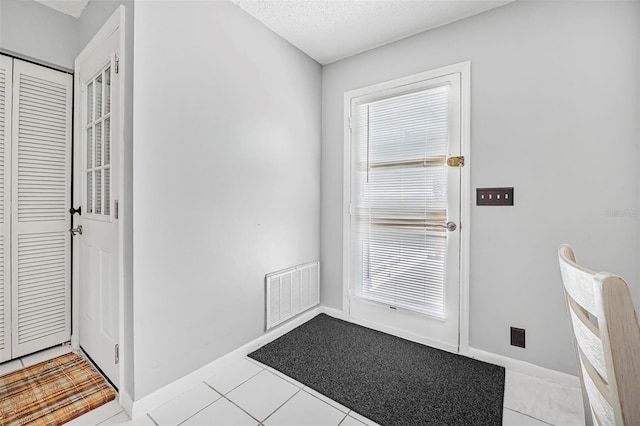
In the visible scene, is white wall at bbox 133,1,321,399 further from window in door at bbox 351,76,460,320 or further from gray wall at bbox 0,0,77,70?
gray wall at bbox 0,0,77,70

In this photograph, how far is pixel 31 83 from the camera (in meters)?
2.09

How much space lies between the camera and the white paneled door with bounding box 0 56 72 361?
6.56 feet

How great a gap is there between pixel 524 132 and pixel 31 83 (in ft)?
11.8

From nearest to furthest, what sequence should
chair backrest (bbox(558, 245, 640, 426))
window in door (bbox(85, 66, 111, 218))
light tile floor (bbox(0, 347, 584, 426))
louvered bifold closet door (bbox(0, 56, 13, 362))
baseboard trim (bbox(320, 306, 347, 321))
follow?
chair backrest (bbox(558, 245, 640, 426)) < light tile floor (bbox(0, 347, 584, 426)) < window in door (bbox(85, 66, 111, 218)) < louvered bifold closet door (bbox(0, 56, 13, 362)) < baseboard trim (bbox(320, 306, 347, 321))

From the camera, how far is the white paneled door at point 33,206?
6.56 feet

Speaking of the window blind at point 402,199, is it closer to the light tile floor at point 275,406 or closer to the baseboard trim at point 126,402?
the light tile floor at point 275,406

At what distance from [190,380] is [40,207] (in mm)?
1730

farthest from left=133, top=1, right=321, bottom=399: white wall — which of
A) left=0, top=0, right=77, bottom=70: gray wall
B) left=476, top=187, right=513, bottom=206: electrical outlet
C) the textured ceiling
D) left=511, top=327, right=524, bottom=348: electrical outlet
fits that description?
left=511, top=327, right=524, bottom=348: electrical outlet

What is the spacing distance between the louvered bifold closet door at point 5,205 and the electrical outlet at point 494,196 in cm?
343

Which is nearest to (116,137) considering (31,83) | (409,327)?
(31,83)

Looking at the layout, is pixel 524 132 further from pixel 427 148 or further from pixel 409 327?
pixel 409 327

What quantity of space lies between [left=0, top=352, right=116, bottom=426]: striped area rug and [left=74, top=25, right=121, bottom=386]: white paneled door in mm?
102

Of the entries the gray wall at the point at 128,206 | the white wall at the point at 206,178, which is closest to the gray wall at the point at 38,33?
the gray wall at the point at 128,206

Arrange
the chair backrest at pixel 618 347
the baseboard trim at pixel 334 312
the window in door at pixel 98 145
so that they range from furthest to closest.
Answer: the baseboard trim at pixel 334 312, the window in door at pixel 98 145, the chair backrest at pixel 618 347
